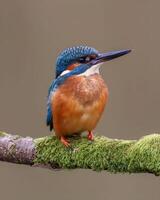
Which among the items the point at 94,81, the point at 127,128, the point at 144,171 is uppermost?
the point at 94,81

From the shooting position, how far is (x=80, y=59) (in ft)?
19.2

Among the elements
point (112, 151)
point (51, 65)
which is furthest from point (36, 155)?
point (51, 65)

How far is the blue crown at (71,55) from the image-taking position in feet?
19.1

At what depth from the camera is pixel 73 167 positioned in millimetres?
5582

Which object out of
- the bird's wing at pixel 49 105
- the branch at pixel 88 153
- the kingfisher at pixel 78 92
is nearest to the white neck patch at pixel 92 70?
the kingfisher at pixel 78 92

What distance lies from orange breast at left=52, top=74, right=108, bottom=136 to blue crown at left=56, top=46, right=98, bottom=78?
8cm

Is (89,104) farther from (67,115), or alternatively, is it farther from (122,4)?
(122,4)

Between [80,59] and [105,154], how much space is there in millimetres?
674

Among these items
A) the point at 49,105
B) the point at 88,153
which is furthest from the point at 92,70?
the point at 88,153

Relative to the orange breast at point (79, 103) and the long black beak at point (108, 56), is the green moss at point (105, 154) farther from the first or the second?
the long black beak at point (108, 56)

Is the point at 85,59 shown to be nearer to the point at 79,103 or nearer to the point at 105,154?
the point at 79,103

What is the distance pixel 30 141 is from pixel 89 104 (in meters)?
0.39

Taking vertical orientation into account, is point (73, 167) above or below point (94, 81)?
below

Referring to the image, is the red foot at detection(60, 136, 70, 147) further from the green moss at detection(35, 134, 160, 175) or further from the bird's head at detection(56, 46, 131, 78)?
the bird's head at detection(56, 46, 131, 78)
